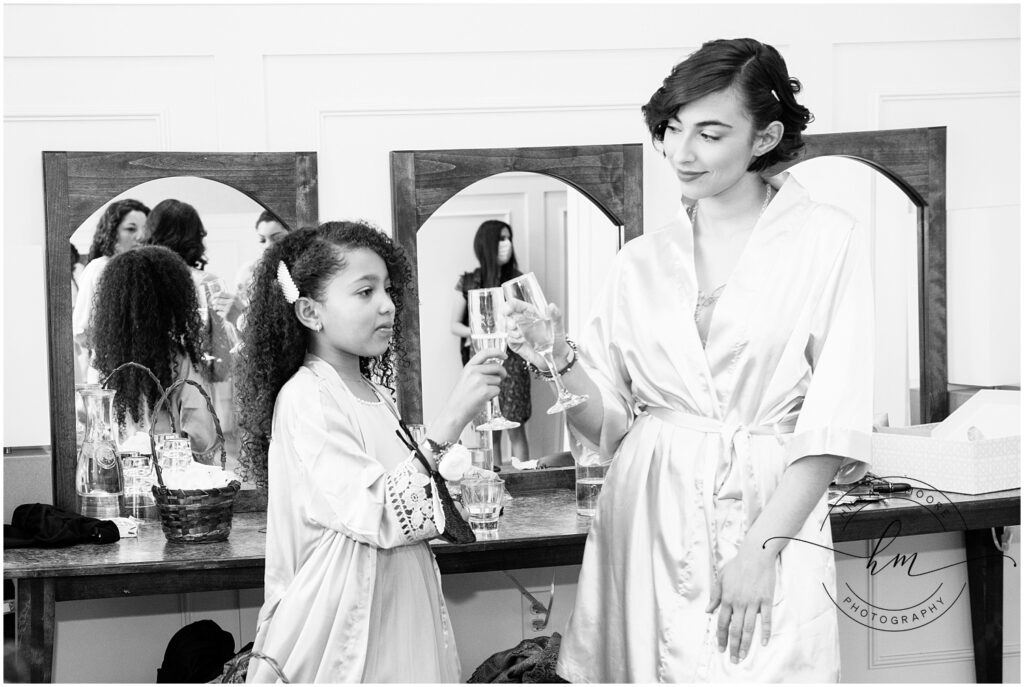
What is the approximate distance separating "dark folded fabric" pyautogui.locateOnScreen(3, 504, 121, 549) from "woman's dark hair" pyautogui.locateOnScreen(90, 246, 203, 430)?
1.18 ft

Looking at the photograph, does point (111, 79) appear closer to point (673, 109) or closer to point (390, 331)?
point (390, 331)

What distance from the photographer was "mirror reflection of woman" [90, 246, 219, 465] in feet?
9.66

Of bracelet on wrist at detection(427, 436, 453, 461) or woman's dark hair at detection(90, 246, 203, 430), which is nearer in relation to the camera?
bracelet on wrist at detection(427, 436, 453, 461)

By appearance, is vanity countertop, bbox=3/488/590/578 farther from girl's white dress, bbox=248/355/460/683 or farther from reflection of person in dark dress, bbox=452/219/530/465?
girl's white dress, bbox=248/355/460/683

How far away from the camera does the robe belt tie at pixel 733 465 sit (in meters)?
1.78

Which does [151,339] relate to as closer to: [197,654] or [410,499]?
[197,654]

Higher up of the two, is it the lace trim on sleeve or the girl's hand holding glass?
the girl's hand holding glass

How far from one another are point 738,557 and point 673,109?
0.76 metres

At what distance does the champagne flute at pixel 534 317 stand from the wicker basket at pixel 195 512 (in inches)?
43.8

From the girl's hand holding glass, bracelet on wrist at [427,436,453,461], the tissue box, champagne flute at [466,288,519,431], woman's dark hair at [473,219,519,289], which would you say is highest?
woman's dark hair at [473,219,519,289]

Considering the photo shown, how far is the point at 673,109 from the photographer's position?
5.98 feet

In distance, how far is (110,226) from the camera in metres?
2.93

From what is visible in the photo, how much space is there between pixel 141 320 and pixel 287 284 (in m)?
1.07
